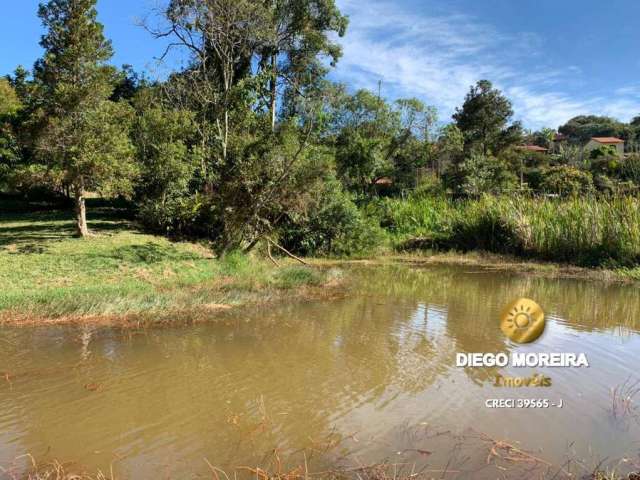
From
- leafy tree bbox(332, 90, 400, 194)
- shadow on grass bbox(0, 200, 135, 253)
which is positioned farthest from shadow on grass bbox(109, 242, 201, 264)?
leafy tree bbox(332, 90, 400, 194)

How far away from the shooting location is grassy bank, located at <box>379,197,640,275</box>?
15391 millimetres

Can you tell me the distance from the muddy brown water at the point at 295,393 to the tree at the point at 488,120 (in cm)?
3136

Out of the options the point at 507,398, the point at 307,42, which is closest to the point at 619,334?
the point at 507,398

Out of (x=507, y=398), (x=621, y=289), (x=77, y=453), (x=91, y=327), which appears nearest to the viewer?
(x=77, y=453)

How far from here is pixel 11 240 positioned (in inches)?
502

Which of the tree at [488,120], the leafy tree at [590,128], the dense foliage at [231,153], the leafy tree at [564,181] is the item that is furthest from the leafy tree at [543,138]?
the dense foliage at [231,153]

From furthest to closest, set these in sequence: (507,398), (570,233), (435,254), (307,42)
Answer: (307,42) < (435,254) < (570,233) < (507,398)

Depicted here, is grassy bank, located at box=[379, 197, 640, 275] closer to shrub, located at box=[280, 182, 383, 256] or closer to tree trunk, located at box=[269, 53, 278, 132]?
shrub, located at box=[280, 182, 383, 256]

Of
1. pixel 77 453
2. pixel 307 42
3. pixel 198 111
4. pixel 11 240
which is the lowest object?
pixel 77 453

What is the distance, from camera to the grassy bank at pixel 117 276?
870cm

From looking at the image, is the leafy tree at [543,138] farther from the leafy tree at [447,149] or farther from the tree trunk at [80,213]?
A: the tree trunk at [80,213]

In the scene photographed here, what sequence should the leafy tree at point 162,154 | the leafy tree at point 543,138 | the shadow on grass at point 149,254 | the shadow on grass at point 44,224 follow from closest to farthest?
the shadow on grass at point 149,254
the shadow on grass at point 44,224
the leafy tree at point 162,154
the leafy tree at point 543,138

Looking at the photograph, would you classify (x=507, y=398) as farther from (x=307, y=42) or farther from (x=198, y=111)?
(x=307, y=42)

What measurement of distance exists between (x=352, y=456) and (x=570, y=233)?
14.9m
